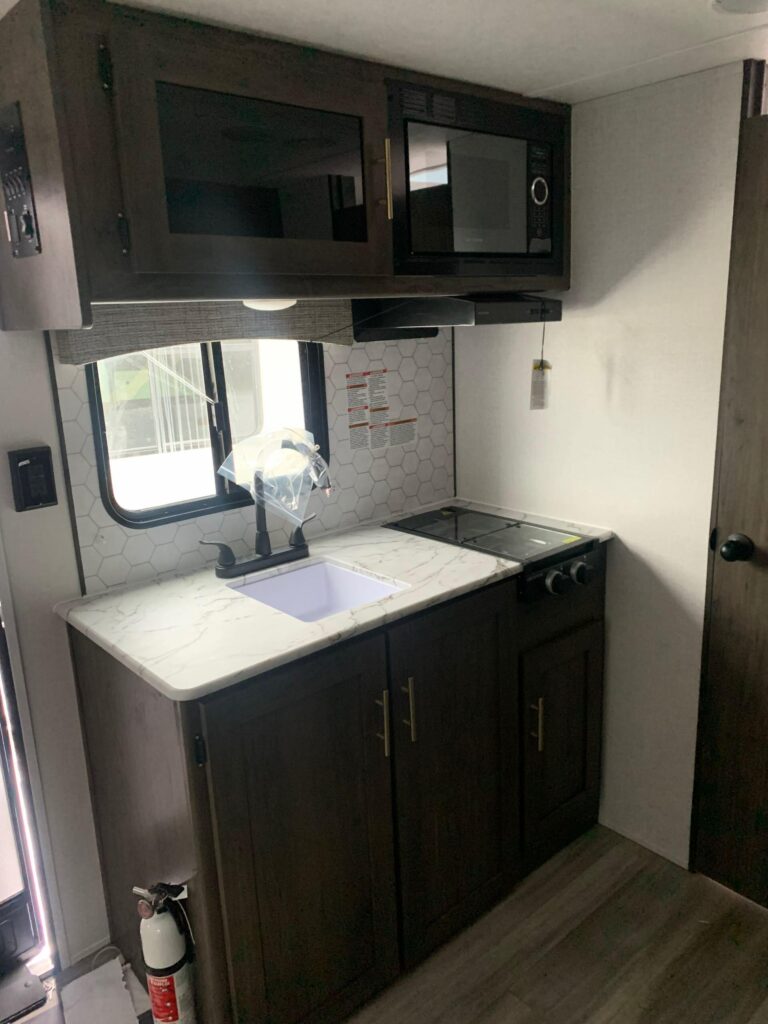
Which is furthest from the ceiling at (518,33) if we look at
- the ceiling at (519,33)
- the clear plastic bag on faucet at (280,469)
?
the clear plastic bag on faucet at (280,469)

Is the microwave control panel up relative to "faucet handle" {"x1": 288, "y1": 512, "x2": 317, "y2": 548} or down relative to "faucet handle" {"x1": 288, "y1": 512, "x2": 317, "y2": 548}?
up

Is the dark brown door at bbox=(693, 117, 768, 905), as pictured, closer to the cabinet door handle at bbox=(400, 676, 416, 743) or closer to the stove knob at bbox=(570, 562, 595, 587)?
the stove knob at bbox=(570, 562, 595, 587)

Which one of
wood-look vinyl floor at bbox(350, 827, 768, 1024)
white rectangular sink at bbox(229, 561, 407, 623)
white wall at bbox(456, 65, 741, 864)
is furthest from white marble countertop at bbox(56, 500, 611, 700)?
wood-look vinyl floor at bbox(350, 827, 768, 1024)

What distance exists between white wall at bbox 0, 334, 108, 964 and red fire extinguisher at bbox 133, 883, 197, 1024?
17.3 inches

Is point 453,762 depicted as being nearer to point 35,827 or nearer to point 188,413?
point 35,827

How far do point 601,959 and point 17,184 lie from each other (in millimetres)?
2329

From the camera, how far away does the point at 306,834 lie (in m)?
1.70

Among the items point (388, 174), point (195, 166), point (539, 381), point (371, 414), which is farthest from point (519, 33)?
point (371, 414)

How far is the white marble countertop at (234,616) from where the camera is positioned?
1549 mm

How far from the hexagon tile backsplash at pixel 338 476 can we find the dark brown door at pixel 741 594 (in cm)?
98

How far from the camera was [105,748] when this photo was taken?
191cm

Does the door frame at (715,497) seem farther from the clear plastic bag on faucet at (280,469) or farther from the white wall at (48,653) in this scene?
the white wall at (48,653)

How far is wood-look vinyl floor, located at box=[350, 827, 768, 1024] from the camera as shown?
1.89m

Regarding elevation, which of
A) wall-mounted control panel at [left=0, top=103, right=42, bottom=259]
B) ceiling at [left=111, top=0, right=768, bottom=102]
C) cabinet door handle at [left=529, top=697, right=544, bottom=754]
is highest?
ceiling at [left=111, top=0, right=768, bottom=102]
